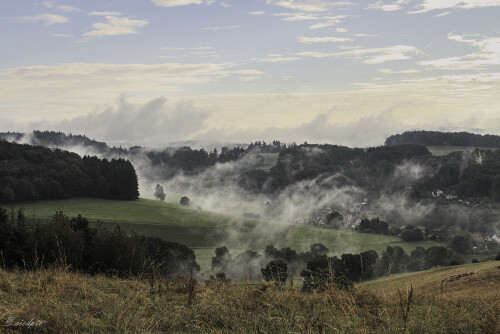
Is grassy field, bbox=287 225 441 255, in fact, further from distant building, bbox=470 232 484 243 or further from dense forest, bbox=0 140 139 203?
dense forest, bbox=0 140 139 203

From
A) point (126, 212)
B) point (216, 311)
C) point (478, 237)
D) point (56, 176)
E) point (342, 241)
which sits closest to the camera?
point (216, 311)

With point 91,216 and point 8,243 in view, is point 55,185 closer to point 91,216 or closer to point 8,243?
point 91,216

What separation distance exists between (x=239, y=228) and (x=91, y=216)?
142 feet

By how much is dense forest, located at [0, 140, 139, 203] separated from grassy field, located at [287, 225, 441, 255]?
190ft

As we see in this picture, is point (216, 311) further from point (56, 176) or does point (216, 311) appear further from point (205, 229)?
point (56, 176)

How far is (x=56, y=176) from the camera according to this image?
12694 cm

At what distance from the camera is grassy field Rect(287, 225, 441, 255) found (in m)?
117

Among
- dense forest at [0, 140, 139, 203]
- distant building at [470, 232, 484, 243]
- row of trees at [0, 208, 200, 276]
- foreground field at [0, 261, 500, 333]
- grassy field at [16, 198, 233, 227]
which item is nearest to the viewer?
foreground field at [0, 261, 500, 333]

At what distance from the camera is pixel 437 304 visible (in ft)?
37.2

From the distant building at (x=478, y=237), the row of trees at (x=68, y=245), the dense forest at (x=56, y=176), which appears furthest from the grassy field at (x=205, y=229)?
the row of trees at (x=68, y=245)

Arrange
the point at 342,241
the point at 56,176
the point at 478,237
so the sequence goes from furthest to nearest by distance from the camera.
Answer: the point at 478,237 → the point at 56,176 → the point at 342,241

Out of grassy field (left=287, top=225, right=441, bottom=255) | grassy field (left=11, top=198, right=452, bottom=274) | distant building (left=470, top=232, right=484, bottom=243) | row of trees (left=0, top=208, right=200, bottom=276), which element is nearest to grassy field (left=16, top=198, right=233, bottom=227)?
grassy field (left=11, top=198, right=452, bottom=274)

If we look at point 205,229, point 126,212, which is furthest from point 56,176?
point 205,229

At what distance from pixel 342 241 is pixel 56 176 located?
9040 cm
